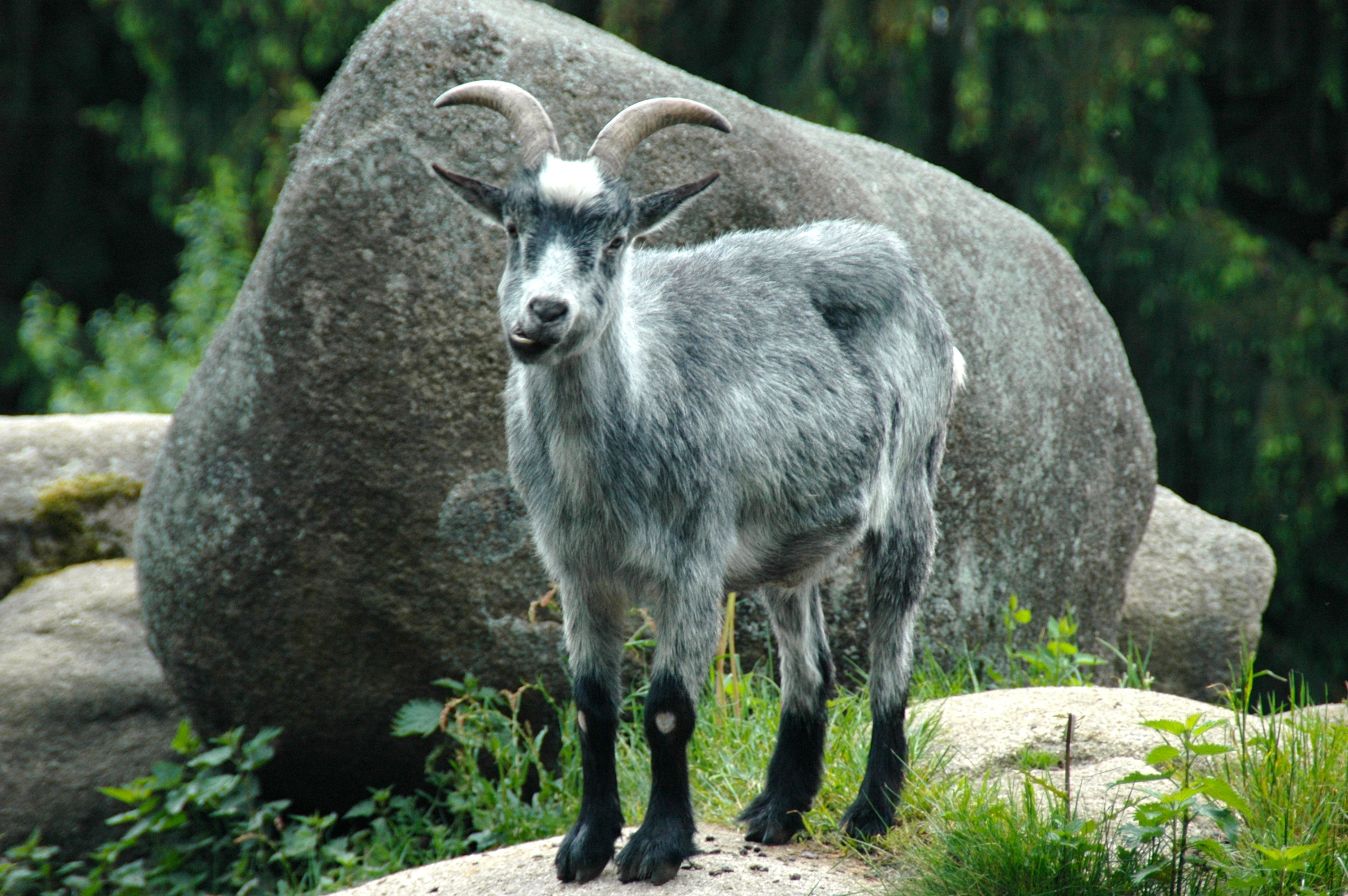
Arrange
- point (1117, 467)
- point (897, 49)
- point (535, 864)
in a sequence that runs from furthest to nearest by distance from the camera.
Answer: point (897, 49), point (1117, 467), point (535, 864)

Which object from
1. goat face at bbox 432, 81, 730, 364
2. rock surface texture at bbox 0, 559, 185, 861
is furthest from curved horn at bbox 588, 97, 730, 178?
rock surface texture at bbox 0, 559, 185, 861

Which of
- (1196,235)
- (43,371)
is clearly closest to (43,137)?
(43,371)

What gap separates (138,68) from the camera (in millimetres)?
12656

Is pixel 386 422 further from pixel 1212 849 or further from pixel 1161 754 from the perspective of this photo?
pixel 1212 849

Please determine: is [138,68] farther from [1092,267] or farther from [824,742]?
[824,742]

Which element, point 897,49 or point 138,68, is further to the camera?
point 138,68

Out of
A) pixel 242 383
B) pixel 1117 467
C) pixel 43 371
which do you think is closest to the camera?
pixel 242 383

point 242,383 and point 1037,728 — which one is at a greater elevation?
point 242,383

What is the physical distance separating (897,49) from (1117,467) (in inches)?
169

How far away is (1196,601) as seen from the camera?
619cm

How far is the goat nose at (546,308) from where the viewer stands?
9.41 ft

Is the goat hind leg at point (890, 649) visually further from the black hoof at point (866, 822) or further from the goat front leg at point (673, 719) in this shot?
the goat front leg at point (673, 719)

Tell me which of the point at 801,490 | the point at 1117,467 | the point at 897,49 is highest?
the point at 897,49

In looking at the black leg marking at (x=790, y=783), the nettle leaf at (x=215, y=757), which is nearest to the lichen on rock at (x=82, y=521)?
the nettle leaf at (x=215, y=757)
